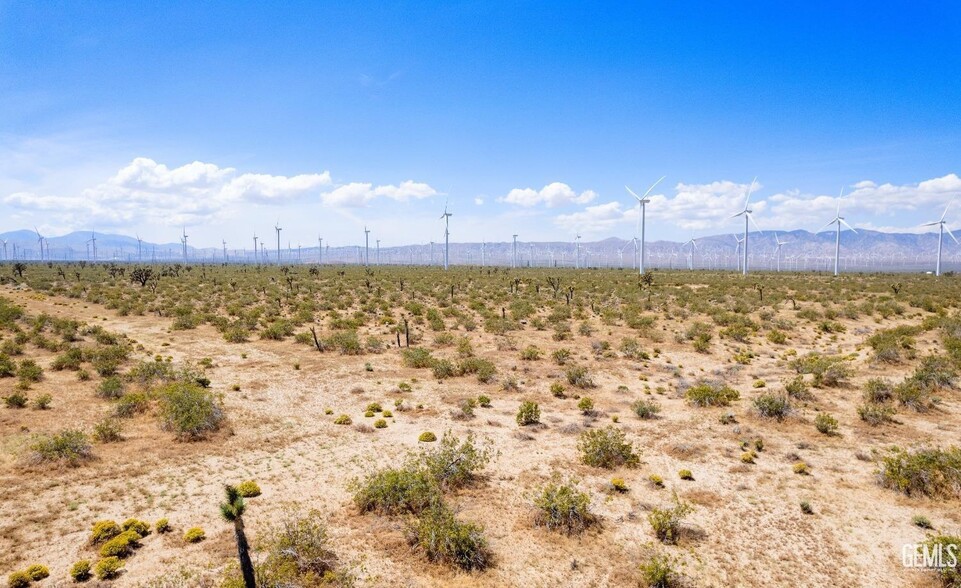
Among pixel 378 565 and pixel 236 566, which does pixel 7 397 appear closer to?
pixel 236 566

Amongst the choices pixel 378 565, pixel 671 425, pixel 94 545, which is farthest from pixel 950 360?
pixel 94 545

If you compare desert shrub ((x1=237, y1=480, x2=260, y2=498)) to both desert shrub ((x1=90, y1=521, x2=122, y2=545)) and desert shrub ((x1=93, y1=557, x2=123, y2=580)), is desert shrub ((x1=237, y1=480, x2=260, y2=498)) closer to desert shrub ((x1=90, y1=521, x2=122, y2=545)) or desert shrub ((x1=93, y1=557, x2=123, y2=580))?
desert shrub ((x1=90, y1=521, x2=122, y2=545))

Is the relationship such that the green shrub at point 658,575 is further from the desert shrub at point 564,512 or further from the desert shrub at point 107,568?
the desert shrub at point 107,568

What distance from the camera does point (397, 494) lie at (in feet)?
36.8

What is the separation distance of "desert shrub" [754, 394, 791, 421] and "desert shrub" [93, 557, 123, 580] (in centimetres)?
1904

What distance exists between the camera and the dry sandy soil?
9.28 m

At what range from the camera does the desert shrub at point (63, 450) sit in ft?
42.8

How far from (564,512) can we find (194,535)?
7.96 metres

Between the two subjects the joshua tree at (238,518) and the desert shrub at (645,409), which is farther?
the desert shrub at (645,409)

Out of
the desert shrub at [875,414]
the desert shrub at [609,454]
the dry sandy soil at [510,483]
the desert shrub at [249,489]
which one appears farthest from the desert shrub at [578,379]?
the desert shrub at [249,489]

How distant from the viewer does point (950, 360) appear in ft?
71.3

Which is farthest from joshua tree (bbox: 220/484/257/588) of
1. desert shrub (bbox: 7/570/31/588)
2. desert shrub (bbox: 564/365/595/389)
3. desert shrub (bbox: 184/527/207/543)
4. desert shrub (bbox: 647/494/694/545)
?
desert shrub (bbox: 564/365/595/389)

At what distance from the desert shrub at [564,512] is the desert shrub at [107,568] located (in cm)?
835

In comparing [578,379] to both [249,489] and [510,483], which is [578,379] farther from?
[249,489]
